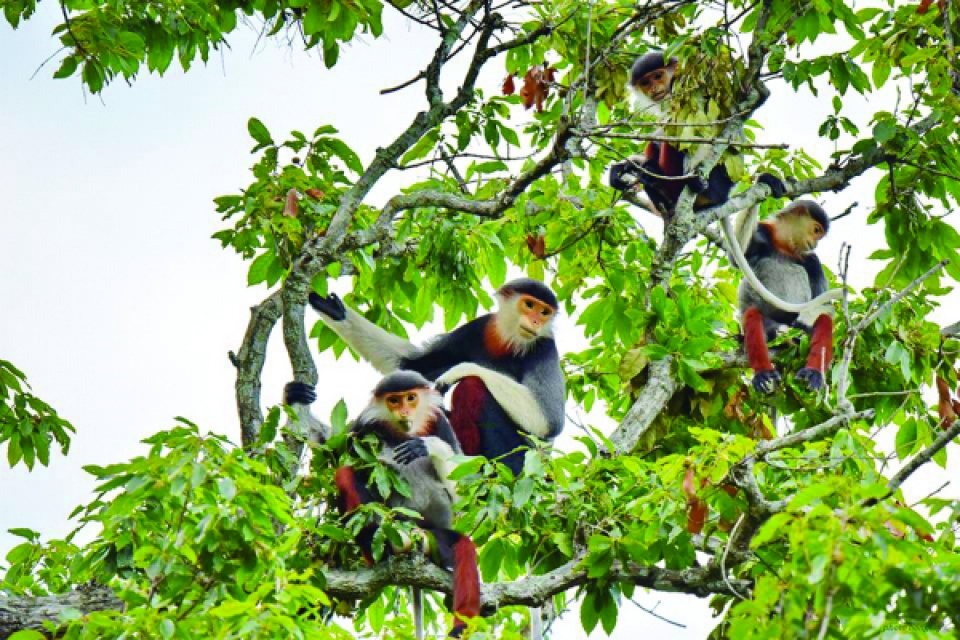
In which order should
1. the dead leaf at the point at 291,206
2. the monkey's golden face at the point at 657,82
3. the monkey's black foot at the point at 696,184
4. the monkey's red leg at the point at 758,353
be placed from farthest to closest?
the monkey's golden face at the point at 657,82, the monkey's red leg at the point at 758,353, the monkey's black foot at the point at 696,184, the dead leaf at the point at 291,206

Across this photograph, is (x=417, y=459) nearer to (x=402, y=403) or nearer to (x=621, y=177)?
(x=402, y=403)

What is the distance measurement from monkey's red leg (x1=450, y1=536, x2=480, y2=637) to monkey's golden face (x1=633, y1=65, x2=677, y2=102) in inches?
119

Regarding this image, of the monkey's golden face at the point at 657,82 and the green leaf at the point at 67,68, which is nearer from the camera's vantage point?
the green leaf at the point at 67,68

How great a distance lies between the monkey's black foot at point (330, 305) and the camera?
570 centimetres

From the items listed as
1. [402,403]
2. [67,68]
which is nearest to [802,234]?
[402,403]

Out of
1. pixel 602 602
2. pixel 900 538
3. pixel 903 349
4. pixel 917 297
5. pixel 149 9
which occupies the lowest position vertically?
pixel 900 538

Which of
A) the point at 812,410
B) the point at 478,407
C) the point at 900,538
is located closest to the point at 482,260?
the point at 478,407

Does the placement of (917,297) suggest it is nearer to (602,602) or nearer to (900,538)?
(602,602)

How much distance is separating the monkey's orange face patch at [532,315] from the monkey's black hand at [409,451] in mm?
1555

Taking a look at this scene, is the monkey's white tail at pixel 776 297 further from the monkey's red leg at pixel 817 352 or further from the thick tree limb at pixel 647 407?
the thick tree limb at pixel 647 407

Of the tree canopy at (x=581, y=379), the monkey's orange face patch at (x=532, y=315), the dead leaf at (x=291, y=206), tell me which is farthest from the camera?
the monkey's orange face patch at (x=532, y=315)

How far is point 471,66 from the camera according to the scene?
4.76m

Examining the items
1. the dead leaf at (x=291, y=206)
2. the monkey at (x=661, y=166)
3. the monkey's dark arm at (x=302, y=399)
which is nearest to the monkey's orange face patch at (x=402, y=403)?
the monkey's dark arm at (x=302, y=399)

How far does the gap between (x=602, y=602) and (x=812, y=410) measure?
214 cm
